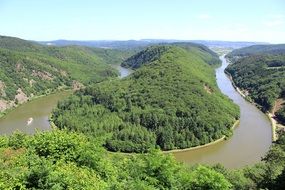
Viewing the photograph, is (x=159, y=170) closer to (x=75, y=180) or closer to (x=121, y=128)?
(x=75, y=180)

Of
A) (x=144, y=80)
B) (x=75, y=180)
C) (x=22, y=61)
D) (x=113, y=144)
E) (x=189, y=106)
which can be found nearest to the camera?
(x=75, y=180)

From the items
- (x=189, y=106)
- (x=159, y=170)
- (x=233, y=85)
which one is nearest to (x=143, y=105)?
(x=189, y=106)

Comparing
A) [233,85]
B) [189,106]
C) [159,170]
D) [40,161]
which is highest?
[40,161]

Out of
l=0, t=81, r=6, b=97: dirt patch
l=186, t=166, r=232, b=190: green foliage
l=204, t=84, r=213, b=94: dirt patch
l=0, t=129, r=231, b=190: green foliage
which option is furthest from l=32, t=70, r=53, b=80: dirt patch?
l=186, t=166, r=232, b=190: green foliage

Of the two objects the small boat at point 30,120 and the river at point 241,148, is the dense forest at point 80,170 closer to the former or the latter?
the river at point 241,148

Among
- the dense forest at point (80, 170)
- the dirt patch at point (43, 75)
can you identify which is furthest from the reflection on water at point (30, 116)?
the dense forest at point (80, 170)

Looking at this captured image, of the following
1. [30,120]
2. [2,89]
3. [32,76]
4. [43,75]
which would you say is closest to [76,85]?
[43,75]
